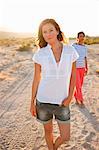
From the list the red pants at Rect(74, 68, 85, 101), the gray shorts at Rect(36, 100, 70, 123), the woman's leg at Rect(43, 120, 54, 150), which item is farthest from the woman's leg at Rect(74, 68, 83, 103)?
the gray shorts at Rect(36, 100, 70, 123)

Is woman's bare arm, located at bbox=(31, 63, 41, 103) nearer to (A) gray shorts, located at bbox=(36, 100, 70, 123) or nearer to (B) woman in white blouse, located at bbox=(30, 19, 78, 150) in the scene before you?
(B) woman in white blouse, located at bbox=(30, 19, 78, 150)

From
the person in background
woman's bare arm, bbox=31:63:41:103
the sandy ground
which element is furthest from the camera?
the person in background

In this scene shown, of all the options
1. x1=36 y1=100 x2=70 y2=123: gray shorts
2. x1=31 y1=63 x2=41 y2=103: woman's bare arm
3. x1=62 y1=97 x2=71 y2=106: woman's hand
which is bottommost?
x1=36 y1=100 x2=70 y2=123: gray shorts

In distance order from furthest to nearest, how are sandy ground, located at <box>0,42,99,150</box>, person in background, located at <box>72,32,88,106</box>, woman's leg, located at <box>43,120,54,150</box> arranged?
person in background, located at <box>72,32,88,106</box> < sandy ground, located at <box>0,42,99,150</box> < woman's leg, located at <box>43,120,54,150</box>

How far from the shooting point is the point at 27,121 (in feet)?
23.4

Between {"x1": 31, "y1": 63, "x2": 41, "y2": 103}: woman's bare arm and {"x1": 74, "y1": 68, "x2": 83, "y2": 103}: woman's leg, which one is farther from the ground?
{"x1": 31, "y1": 63, "x2": 41, "y2": 103}: woman's bare arm

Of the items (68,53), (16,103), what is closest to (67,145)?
(68,53)

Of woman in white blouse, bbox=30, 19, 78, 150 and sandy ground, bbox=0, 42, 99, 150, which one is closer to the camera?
woman in white blouse, bbox=30, 19, 78, 150

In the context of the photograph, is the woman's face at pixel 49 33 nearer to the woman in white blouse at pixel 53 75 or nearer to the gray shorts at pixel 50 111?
the woman in white blouse at pixel 53 75

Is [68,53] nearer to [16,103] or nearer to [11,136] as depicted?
[11,136]

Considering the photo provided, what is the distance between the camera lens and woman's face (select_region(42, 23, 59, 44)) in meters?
4.03

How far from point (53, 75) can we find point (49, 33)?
1.43 ft

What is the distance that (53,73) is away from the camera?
405 centimetres

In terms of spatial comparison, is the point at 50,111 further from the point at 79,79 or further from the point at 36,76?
the point at 79,79
